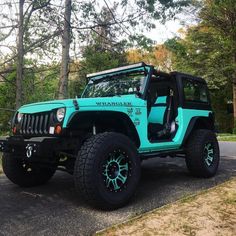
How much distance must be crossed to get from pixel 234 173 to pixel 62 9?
7.00 meters

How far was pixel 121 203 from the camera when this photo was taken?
3.97m

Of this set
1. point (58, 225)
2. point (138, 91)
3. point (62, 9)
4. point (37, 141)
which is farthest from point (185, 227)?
point (62, 9)

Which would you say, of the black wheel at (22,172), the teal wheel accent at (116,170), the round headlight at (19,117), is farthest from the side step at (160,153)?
the round headlight at (19,117)

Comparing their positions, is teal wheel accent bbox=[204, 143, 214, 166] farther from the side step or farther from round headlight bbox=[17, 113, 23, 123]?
round headlight bbox=[17, 113, 23, 123]

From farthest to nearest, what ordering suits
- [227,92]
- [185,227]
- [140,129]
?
[227,92] < [140,129] < [185,227]

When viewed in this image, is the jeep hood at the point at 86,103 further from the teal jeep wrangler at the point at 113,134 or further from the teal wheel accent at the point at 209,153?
the teal wheel accent at the point at 209,153

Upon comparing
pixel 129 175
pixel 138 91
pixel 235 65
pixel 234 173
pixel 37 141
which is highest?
pixel 235 65

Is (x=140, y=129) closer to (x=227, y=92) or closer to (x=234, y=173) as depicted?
(x=234, y=173)

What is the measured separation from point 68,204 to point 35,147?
88 cm

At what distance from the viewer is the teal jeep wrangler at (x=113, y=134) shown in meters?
3.88

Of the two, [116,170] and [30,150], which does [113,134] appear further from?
[30,150]

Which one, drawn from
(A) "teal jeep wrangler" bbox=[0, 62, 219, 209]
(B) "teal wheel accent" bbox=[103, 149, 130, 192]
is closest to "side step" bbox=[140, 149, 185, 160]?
(A) "teal jeep wrangler" bbox=[0, 62, 219, 209]

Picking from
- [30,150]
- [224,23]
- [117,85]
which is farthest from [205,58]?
[30,150]

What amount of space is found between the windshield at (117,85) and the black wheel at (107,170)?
4.14 feet
